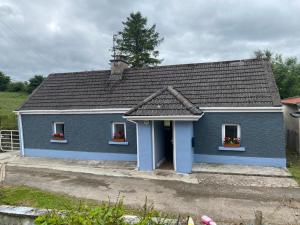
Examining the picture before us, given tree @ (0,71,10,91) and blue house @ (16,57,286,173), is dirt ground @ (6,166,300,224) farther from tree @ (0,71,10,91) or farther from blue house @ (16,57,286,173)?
tree @ (0,71,10,91)

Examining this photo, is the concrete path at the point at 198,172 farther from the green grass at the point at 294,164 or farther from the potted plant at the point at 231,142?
the potted plant at the point at 231,142

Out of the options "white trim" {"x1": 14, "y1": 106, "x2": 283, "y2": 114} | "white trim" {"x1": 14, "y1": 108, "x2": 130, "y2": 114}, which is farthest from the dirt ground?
"white trim" {"x1": 14, "y1": 108, "x2": 130, "y2": 114}

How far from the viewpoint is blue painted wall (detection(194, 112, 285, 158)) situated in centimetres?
1171

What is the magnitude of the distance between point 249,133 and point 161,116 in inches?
170

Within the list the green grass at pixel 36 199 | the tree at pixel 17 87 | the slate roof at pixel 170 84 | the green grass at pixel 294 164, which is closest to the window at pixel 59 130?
the slate roof at pixel 170 84

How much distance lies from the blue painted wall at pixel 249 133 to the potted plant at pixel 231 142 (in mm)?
202

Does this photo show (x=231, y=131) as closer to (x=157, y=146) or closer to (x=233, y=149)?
(x=233, y=149)

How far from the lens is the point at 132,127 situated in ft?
44.5

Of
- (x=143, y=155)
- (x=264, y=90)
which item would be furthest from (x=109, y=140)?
(x=264, y=90)

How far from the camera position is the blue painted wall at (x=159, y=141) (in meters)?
12.4

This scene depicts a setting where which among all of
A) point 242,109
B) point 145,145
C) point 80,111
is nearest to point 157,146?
point 145,145

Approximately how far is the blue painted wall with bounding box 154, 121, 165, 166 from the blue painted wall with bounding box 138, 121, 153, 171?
59cm

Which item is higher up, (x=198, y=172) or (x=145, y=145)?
(x=145, y=145)

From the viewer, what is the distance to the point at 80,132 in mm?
14562
